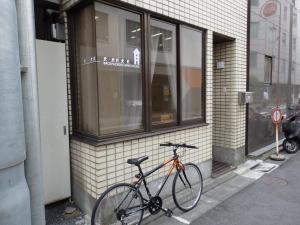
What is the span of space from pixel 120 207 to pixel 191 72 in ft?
10.0

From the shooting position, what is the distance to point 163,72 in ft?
15.2

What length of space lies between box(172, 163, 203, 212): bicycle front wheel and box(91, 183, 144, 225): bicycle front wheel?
804 millimetres

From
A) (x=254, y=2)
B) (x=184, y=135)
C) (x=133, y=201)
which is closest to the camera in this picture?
(x=133, y=201)

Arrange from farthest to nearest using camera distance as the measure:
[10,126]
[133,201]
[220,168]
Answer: [220,168] → [133,201] → [10,126]

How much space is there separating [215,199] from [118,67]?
2924 millimetres

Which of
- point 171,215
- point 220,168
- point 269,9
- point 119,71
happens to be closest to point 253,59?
point 269,9

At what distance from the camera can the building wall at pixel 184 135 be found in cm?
363

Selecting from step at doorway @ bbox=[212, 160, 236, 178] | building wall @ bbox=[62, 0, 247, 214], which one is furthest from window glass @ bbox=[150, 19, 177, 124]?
step at doorway @ bbox=[212, 160, 236, 178]

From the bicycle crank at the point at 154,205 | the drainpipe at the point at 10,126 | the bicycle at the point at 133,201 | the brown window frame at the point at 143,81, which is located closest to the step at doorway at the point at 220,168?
the bicycle at the point at 133,201

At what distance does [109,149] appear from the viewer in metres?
3.59

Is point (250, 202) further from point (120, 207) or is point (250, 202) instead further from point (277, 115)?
point (277, 115)

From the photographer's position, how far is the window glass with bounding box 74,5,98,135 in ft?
12.0

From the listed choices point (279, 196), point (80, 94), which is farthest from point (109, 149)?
point (279, 196)

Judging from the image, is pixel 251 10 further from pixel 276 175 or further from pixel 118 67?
pixel 118 67
